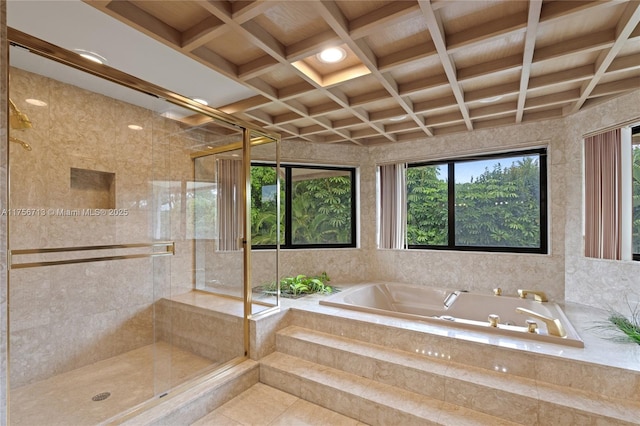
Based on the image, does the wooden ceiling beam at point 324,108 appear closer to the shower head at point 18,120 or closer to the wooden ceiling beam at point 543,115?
the wooden ceiling beam at point 543,115

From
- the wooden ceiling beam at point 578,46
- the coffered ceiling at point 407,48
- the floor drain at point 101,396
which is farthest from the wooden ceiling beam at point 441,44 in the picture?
the floor drain at point 101,396

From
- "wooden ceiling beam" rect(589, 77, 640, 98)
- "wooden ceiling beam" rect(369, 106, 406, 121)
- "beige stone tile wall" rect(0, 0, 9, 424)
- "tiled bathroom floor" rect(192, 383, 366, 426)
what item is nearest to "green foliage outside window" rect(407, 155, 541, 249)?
"wooden ceiling beam" rect(589, 77, 640, 98)

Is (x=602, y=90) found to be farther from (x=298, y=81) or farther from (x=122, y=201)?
(x=122, y=201)

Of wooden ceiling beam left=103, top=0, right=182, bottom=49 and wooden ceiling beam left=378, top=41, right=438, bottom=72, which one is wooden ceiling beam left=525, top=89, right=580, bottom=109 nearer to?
wooden ceiling beam left=378, top=41, right=438, bottom=72

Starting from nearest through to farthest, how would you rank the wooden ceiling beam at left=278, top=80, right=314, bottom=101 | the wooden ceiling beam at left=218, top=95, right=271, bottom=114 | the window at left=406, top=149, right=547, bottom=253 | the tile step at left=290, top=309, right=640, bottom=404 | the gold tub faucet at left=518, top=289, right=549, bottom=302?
1. the tile step at left=290, top=309, right=640, bottom=404
2. the wooden ceiling beam at left=278, top=80, right=314, bottom=101
3. the wooden ceiling beam at left=218, top=95, right=271, bottom=114
4. the gold tub faucet at left=518, top=289, right=549, bottom=302
5. the window at left=406, top=149, right=547, bottom=253

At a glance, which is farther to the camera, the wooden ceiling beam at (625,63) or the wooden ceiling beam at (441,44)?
the wooden ceiling beam at (625,63)

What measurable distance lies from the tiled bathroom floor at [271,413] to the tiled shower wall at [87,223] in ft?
3.89

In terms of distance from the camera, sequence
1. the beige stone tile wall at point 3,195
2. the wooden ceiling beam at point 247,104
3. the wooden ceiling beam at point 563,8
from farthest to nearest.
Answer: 1. the wooden ceiling beam at point 247,104
2. the wooden ceiling beam at point 563,8
3. the beige stone tile wall at point 3,195

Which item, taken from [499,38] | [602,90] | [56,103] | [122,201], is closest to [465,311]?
[602,90]

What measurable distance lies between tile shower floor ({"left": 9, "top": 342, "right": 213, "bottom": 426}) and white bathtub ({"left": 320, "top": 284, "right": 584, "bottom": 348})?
4.49 ft

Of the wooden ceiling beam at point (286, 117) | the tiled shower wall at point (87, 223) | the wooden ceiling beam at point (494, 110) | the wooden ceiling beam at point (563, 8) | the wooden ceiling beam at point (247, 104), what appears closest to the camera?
the wooden ceiling beam at point (563, 8)

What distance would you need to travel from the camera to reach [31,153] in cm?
205

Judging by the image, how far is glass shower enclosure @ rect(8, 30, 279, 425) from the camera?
6.51ft

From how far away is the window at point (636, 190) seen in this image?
246 centimetres
